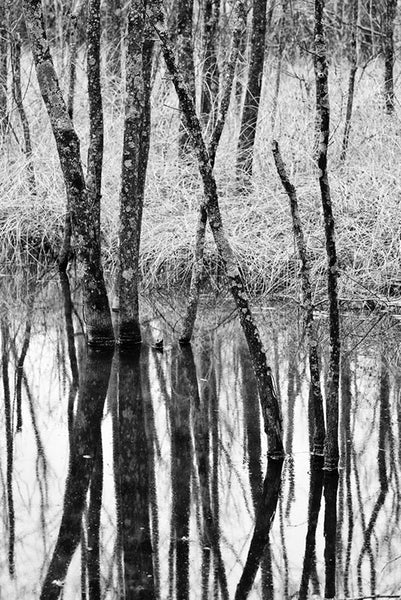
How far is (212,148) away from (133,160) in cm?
69

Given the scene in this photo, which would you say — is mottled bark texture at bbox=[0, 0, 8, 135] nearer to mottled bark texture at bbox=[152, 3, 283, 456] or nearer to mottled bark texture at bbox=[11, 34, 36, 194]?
mottled bark texture at bbox=[11, 34, 36, 194]

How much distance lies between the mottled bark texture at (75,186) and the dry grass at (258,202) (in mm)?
2674

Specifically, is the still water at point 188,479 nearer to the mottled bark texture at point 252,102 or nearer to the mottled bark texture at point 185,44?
the mottled bark texture at point 185,44

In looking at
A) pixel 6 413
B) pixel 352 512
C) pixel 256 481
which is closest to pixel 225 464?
pixel 256 481

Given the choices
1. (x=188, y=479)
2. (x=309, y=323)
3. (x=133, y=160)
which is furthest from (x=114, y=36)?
(x=188, y=479)

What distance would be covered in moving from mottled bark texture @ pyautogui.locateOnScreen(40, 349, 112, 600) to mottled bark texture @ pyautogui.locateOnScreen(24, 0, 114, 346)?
0.33 m

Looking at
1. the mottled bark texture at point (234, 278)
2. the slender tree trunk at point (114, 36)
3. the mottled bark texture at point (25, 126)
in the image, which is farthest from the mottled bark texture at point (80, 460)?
the slender tree trunk at point (114, 36)

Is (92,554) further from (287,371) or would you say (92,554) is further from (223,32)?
(223,32)

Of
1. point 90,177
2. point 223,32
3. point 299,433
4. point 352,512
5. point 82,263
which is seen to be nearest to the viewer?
point 352,512

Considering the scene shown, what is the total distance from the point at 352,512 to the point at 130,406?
2340 mm

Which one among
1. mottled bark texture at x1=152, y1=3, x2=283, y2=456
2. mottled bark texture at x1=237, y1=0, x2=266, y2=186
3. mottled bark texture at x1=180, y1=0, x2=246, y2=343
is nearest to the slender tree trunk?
mottled bark texture at x1=237, y1=0, x2=266, y2=186

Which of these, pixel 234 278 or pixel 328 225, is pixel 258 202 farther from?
pixel 328 225

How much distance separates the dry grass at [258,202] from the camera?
10961 millimetres

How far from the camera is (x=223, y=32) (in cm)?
1791
